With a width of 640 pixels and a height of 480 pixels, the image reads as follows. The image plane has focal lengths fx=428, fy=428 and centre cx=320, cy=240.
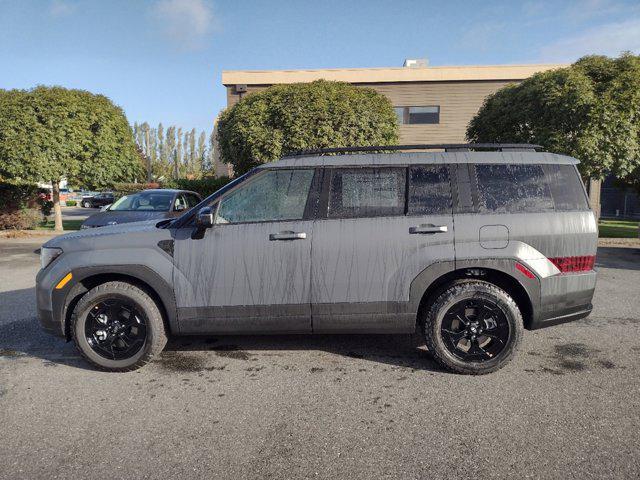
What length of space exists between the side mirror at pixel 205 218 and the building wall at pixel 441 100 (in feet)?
67.0

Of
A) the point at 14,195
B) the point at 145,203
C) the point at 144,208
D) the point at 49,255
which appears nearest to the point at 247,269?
the point at 49,255

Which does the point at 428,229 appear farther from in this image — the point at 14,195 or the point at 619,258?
the point at 14,195

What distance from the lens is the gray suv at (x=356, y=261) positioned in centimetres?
366

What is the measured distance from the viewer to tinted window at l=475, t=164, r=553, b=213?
3719 millimetres

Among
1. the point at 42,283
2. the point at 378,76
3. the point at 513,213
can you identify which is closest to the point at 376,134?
the point at 378,76

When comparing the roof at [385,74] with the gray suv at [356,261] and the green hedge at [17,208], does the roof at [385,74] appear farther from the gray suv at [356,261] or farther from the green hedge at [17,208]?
the gray suv at [356,261]

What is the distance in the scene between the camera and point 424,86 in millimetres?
22828

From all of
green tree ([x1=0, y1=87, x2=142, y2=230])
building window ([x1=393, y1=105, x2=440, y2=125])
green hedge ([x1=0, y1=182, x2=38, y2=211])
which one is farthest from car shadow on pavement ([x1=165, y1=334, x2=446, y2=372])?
building window ([x1=393, y1=105, x2=440, y2=125])

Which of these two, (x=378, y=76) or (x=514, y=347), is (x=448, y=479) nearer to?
(x=514, y=347)

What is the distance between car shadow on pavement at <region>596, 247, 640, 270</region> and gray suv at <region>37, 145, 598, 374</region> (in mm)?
6620

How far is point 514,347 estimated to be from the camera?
12.0ft

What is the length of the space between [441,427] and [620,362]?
2.24 metres

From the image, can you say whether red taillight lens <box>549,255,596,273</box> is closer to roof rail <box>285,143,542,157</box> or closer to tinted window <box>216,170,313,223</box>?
roof rail <box>285,143,542,157</box>

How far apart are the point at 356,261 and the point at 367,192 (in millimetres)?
622
